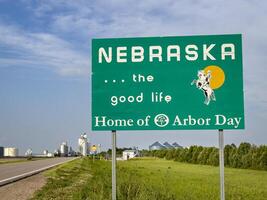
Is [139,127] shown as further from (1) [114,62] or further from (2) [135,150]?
(2) [135,150]

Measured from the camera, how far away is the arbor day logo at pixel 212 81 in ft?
27.4

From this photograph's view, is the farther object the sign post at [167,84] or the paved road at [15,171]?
the paved road at [15,171]

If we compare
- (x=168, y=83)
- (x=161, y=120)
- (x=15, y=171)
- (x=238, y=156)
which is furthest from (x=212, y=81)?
(x=238, y=156)

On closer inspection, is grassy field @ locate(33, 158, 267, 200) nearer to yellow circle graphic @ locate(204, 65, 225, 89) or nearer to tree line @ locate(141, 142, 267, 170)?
yellow circle graphic @ locate(204, 65, 225, 89)

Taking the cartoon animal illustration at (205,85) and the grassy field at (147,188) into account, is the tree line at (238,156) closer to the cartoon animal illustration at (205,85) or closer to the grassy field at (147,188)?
the grassy field at (147,188)

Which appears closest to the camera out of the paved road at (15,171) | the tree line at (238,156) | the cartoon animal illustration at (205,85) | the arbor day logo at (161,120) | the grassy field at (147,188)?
the cartoon animal illustration at (205,85)

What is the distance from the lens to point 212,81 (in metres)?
8.33

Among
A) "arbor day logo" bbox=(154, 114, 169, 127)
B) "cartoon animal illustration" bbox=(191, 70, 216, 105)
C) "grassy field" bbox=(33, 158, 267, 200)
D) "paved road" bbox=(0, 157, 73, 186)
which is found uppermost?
"cartoon animal illustration" bbox=(191, 70, 216, 105)

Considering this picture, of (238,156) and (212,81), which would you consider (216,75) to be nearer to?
(212,81)

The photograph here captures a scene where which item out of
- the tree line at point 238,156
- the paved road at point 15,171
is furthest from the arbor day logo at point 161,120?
the tree line at point 238,156

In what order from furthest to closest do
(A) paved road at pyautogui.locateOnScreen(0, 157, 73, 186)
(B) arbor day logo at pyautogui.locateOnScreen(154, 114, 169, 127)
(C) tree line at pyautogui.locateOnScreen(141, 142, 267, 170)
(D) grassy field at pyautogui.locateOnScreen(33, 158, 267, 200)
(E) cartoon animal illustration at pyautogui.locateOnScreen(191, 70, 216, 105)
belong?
(C) tree line at pyautogui.locateOnScreen(141, 142, 267, 170) < (A) paved road at pyautogui.locateOnScreen(0, 157, 73, 186) < (D) grassy field at pyautogui.locateOnScreen(33, 158, 267, 200) < (B) arbor day logo at pyautogui.locateOnScreen(154, 114, 169, 127) < (E) cartoon animal illustration at pyautogui.locateOnScreen(191, 70, 216, 105)

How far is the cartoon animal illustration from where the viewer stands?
27.4 ft

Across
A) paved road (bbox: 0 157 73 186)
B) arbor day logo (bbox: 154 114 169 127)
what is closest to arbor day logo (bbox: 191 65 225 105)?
arbor day logo (bbox: 154 114 169 127)

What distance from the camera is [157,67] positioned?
28.0ft
